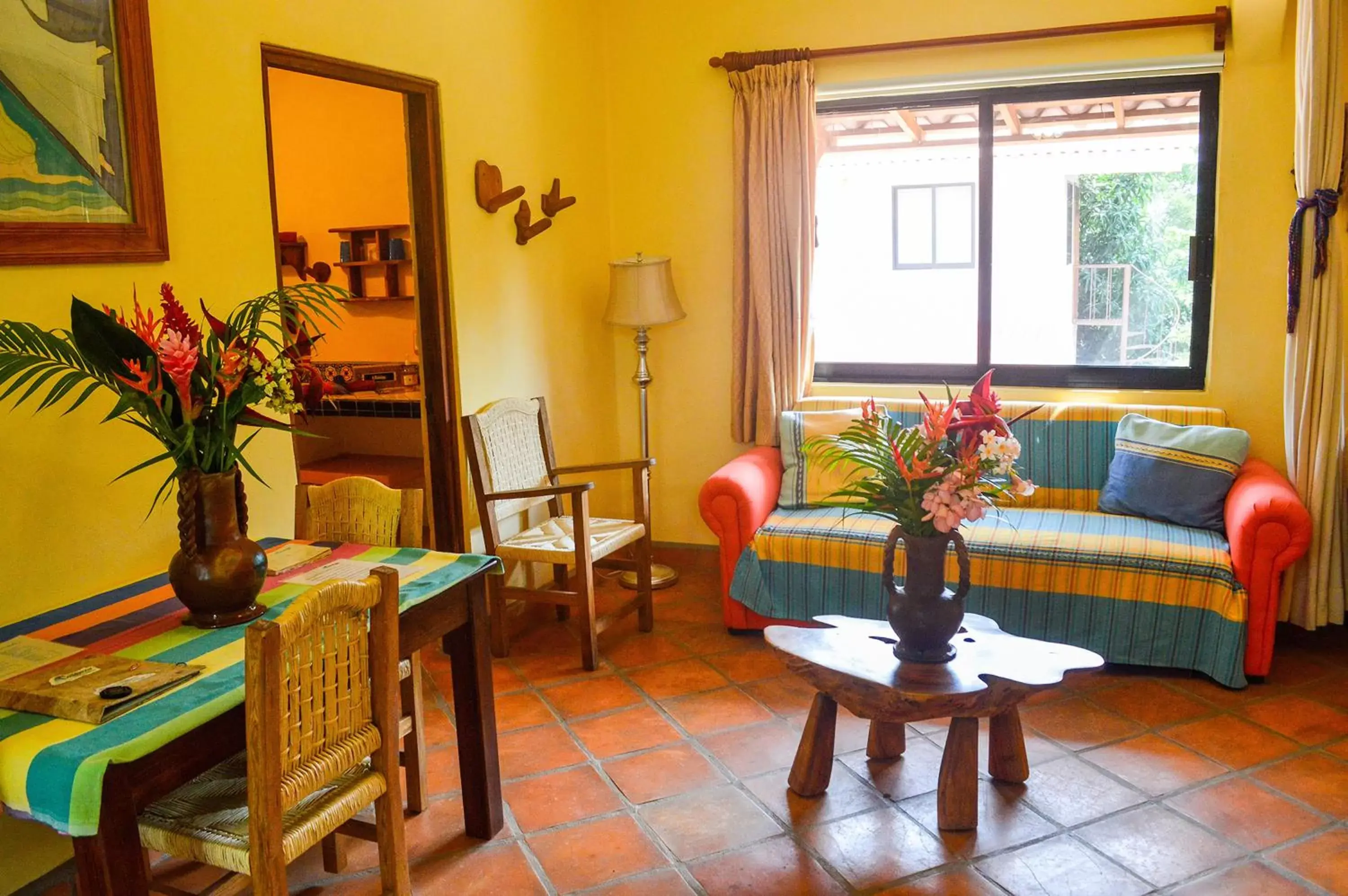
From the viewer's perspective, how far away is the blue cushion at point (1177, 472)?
3775 millimetres

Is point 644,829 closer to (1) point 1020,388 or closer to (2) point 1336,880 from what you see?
(2) point 1336,880

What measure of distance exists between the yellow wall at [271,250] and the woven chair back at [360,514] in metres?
0.25

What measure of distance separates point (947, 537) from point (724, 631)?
1623 millimetres

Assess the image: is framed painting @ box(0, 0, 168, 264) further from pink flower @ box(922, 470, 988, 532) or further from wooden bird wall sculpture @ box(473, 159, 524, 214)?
pink flower @ box(922, 470, 988, 532)

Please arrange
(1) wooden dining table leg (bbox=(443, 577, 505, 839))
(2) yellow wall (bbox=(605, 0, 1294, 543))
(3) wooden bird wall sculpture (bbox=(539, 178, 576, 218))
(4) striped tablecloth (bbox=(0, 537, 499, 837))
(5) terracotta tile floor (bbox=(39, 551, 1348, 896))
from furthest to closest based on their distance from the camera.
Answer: (3) wooden bird wall sculpture (bbox=(539, 178, 576, 218)), (2) yellow wall (bbox=(605, 0, 1294, 543)), (1) wooden dining table leg (bbox=(443, 577, 505, 839)), (5) terracotta tile floor (bbox=(39, 551, 1348, 896)), (4) striped tablecloth (bbox=(0, 537, 499, 837))

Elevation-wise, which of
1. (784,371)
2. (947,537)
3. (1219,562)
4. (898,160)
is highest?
(898,160)

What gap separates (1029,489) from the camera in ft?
8.34

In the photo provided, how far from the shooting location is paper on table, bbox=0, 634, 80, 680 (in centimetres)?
191

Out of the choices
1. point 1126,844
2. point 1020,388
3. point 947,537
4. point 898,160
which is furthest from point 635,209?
point 1126,844

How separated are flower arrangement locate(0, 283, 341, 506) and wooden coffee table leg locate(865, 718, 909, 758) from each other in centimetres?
184

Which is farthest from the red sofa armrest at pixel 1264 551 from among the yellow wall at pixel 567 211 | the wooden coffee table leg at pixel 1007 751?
the wooden coffee table leg at pixel 1007 751

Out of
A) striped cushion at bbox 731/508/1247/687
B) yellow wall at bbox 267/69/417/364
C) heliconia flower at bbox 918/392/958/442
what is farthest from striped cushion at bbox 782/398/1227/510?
yellow wall at bbox 267/69/417/364

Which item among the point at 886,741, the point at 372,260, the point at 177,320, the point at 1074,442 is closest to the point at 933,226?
the point at 1074,442

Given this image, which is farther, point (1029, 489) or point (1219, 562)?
point (1219, 562)
